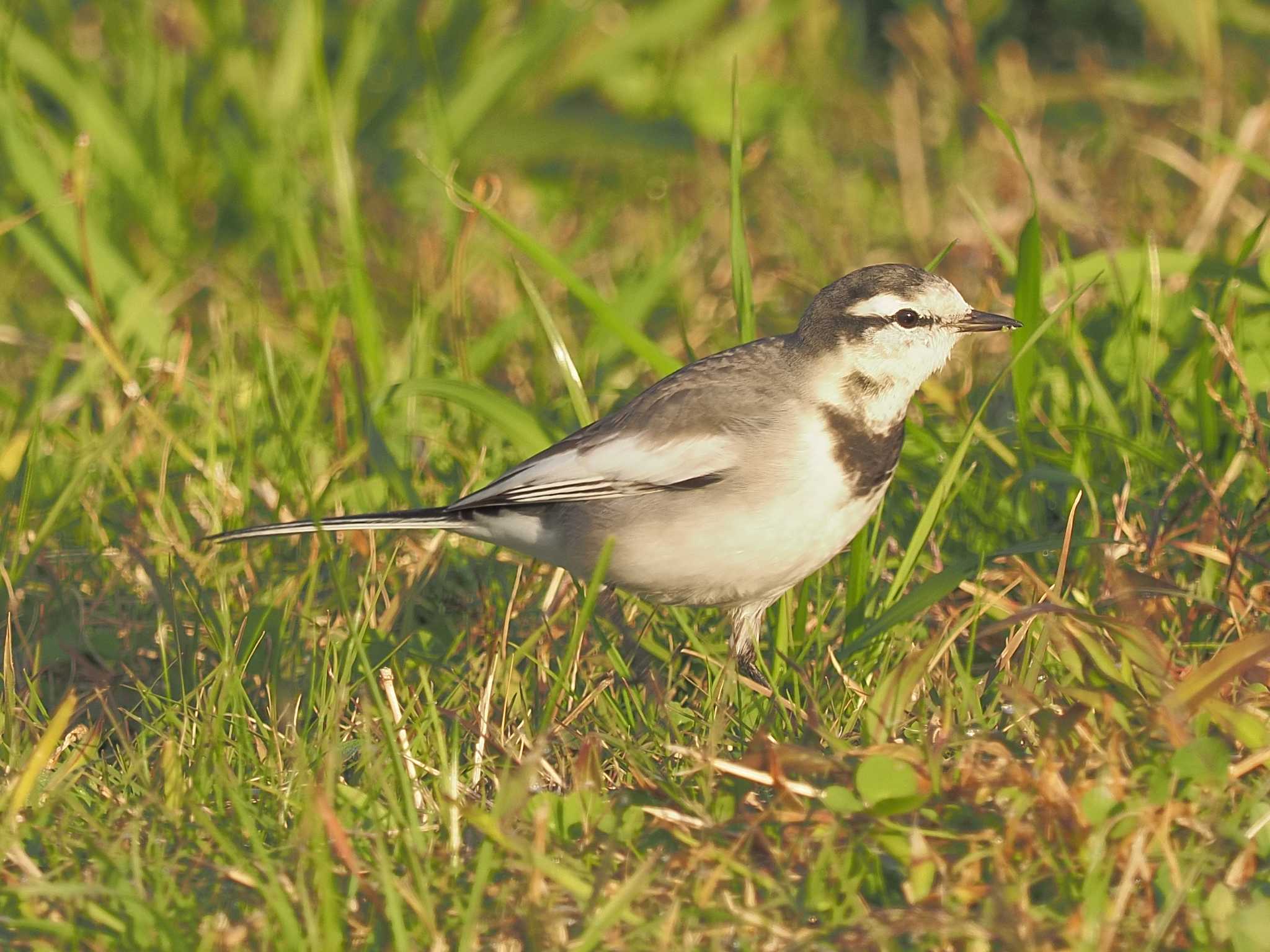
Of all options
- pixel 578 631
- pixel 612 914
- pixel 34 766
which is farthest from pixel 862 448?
pixel 34 766

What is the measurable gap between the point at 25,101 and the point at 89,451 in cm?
338

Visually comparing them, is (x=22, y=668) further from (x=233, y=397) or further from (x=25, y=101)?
(x=25, y=101)

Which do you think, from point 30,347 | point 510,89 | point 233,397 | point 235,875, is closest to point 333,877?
point 235,875

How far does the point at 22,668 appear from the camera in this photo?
15.2 ft

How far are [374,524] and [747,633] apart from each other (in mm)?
1067

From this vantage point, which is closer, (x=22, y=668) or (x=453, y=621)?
(x=22, y=668)

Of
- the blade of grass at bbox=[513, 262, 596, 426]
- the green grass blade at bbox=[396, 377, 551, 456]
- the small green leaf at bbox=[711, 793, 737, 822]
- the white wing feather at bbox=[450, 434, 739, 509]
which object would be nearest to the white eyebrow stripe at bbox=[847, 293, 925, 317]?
the white wing feather at bbox=[450, 434, 739, 509]

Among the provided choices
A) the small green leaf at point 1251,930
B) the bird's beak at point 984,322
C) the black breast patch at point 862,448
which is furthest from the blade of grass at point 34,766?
the bird's beak at point 984,322

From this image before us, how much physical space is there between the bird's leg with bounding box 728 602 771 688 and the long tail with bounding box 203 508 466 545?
0.81m

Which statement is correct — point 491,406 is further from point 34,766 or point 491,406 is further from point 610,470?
point 34,766

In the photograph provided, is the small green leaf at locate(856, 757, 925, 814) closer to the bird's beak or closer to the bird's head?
the bird's head

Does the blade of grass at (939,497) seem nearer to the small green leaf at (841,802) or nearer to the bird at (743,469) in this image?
the bird at (743,469)

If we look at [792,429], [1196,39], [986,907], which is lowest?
[986,907]

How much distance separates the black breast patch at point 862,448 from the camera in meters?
4.43
